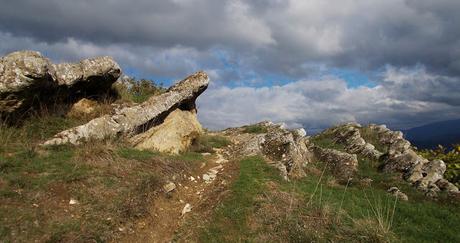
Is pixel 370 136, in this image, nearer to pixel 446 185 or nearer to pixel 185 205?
pixel 446 185

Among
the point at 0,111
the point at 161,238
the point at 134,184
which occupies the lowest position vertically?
the point at 161,238

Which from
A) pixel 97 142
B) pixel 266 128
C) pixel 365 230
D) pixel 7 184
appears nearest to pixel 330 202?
pixel 365 230

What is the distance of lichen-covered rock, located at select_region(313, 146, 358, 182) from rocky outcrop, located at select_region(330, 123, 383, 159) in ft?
9.45

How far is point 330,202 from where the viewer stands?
14562 millimetres

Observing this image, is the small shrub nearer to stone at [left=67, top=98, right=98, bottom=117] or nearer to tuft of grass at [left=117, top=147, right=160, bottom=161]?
tuft of grass at [left=117, top=147, right=160, bottom=161]

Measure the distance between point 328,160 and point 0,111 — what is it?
55.6ft

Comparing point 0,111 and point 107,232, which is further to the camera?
point 0,111

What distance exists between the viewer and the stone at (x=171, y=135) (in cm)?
1859

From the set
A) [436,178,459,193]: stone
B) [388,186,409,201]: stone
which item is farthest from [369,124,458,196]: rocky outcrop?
[388,186,409,201]: stone

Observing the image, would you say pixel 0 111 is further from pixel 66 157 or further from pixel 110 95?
pixel 110 95

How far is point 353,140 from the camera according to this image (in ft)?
94.3

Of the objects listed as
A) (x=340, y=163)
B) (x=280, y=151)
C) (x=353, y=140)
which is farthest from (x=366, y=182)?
(x=353, y=140)

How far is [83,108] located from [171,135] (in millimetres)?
4391

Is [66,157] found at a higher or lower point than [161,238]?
higher
